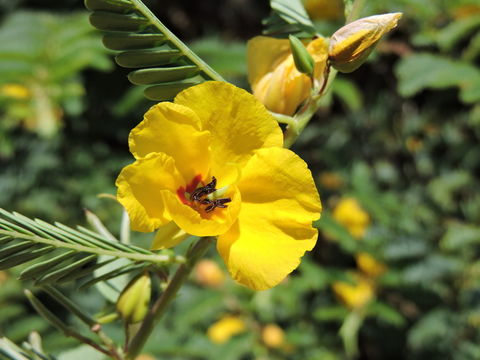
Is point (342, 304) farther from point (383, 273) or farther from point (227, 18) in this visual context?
point (227, 18)

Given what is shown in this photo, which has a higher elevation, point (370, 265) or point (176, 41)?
point (176, 41)

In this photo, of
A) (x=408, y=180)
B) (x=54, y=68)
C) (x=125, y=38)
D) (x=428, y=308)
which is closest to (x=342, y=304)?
(x=428, y=308)

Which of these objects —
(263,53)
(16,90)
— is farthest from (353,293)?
(263,53)

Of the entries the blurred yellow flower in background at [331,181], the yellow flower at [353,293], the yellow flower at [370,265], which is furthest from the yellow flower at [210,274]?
the blurred yellow flower in background at [331,181]

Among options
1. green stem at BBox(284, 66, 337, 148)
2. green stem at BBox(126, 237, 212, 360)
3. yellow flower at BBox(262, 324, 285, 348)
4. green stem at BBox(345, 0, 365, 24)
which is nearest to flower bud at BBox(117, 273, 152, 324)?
green stem at BBox(126, 237, 212, 360)

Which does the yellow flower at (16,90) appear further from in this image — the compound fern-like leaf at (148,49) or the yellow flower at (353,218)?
the compound fern-like leaf at (148,49)

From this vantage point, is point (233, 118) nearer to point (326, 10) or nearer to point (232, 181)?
point (232, 181)

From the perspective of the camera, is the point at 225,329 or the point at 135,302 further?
the point at 225,329
